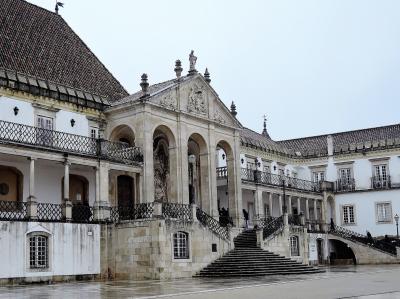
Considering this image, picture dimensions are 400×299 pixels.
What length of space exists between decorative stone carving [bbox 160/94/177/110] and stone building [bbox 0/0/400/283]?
7 centimetres

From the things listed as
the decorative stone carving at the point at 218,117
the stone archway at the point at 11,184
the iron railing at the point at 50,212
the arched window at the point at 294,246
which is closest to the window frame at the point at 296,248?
the arched window at the point at 294,246

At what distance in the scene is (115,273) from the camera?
84.6 ft

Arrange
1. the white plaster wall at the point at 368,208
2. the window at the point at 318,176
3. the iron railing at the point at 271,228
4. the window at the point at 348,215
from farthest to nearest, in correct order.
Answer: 1. the window at the point at 318,176
2. the window at the point at 348,215
3. the white plaster wall at the point at 368,208
4. the iron railing at the point at 271,228

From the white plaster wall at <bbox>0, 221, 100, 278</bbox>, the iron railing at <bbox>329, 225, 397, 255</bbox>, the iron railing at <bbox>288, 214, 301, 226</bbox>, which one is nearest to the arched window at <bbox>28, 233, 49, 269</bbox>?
the white plaster wall at <bbox>0, 221, 100, 278</bbox>

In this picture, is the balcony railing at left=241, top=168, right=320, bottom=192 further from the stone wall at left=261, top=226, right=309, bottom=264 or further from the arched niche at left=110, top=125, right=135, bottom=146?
the arched niche at left=110, top=125, right=135, bottom=146

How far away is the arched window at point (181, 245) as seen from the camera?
25688mm

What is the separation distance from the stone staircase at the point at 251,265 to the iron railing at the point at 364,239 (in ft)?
41.3

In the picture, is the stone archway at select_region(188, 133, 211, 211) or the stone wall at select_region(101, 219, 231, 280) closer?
the stone wall at select_region(101, 219, 231, 280)

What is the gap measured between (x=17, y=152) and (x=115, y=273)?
20.6 ft

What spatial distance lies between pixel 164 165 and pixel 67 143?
7091mm

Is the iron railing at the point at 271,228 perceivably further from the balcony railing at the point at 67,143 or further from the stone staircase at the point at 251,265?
the balcony railing at the point at 67,143

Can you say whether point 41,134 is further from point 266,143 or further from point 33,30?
point 266,143

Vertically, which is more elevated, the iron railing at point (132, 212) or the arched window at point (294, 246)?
the iron railing at point (132, 212)

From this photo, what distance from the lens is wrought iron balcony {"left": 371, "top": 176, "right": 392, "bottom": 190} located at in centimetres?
4439
